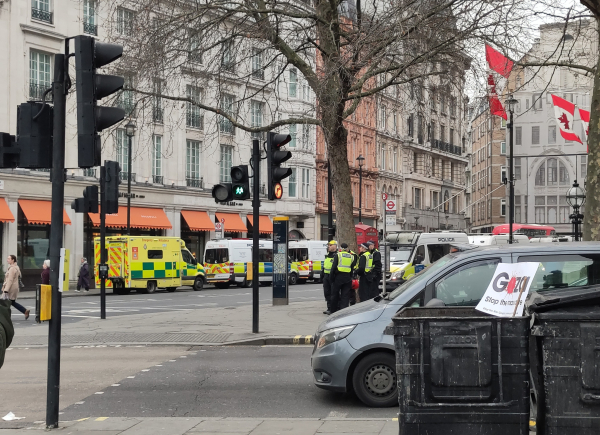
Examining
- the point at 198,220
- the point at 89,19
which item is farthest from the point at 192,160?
the point at 89,19

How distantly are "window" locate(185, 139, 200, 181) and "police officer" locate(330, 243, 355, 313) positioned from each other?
3350 centimetres

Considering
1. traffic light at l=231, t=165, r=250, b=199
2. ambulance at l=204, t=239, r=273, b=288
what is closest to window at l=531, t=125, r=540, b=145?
ambulance at l=204, t=239, r=273, b=288

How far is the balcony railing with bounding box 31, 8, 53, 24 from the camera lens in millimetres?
41062

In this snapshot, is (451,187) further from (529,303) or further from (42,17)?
(529,303)

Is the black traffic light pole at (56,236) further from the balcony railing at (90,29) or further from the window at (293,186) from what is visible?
the window at (293,186)

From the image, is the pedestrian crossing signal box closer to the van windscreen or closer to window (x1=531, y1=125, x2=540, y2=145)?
the van windscreen

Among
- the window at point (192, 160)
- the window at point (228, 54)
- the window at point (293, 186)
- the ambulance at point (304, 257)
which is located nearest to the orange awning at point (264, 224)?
the window at point (293, 186)

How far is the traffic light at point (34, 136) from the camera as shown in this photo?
26.2 ft

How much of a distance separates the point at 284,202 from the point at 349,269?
40941 mm

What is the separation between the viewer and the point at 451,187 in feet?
302

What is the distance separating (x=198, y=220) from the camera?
52656mm

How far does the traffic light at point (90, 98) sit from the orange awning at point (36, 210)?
33.8 metres

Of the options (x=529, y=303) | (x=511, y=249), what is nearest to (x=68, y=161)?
(x=511, y=249)

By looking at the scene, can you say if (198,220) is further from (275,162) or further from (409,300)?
A: (409,300)
